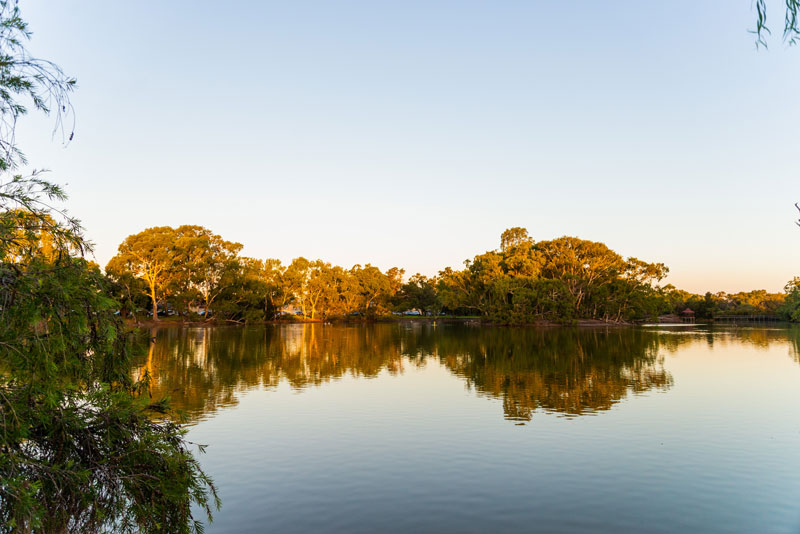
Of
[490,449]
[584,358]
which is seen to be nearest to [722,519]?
[490,449]

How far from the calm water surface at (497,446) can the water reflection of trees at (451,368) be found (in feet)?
0.69

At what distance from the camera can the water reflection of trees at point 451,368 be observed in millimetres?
20891

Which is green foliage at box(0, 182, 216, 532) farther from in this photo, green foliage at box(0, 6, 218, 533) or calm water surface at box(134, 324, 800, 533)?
calm water surface at box(134, 324, 800, 533)

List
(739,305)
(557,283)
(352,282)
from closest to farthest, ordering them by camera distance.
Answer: (557,283) → (352,282) → (739,305)

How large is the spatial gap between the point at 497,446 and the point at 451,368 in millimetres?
16672

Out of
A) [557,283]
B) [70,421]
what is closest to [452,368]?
[70,421]

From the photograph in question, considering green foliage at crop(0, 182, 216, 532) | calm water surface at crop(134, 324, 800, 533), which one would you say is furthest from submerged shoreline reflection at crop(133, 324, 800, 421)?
green foliage at crop(0, 182, 216, 532)

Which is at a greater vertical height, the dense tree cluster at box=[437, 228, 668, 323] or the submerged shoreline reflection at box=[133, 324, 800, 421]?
the dense tree cluster at box=[437, 228, 668, 323]

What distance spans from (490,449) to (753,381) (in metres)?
18.8

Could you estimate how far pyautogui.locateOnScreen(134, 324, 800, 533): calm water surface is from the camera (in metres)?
9.64

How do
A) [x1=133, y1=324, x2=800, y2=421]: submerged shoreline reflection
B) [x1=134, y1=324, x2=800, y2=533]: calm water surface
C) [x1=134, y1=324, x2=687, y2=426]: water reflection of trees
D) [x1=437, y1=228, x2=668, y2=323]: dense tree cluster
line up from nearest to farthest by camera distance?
[x1=134, y1=324, x2=800, y2=533]: calm water surface, [x1=133, y1=324, x2=800, y2=421]: submerged shoreline reflection, [x1=134, y1=324, x2=687, y2=426]: water reflection of trees, [x1=437, y1=228, x2=668, y2=323]: dense tree cluster

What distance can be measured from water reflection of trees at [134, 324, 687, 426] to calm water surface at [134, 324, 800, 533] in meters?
0.21

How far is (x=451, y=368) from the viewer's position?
101 feet

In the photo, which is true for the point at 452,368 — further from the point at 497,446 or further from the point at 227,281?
the point at 227,281
